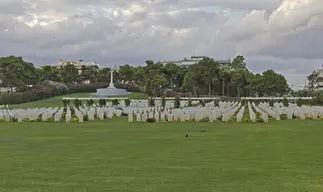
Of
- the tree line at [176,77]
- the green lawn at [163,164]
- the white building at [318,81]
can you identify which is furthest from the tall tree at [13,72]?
the green lawn at [163,164]

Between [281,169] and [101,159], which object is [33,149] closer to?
[101,159]

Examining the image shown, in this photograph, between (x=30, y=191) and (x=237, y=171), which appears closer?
(x=30, y=191)

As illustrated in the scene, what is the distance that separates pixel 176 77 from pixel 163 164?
101192 mm

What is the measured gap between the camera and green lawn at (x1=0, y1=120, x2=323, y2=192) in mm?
9102

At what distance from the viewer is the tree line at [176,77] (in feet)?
290

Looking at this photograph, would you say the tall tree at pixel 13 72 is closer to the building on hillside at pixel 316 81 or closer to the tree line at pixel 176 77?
the tree line at pixel 176 77

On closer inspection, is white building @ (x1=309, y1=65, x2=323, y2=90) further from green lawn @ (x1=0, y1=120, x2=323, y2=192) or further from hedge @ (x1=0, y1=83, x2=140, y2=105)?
green lawn @ (x1=0, y1=120, x2=323, y2=192)

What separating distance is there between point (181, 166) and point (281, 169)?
1.99 metres

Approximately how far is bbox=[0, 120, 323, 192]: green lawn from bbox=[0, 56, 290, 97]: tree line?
68232mm

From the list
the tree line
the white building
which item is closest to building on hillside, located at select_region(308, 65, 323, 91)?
the white building

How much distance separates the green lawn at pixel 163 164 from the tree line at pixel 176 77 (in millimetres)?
68232

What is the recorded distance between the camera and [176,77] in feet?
371

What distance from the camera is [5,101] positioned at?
67000 mm

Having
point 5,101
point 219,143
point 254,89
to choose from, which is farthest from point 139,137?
point 254,89
